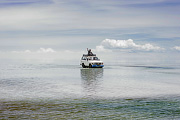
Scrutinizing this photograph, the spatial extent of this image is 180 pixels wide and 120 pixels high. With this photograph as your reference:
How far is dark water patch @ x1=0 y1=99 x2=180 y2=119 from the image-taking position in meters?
11.2

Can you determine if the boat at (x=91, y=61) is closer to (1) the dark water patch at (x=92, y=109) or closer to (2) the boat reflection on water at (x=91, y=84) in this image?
(2) the boat reflection on water at (x=91, y=84)

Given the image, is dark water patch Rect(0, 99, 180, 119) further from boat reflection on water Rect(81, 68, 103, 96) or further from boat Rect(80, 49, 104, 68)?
boat Rect(80, 49, 104, 68)

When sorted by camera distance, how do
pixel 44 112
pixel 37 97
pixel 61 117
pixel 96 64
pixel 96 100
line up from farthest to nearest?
pixel 96 64 < pixel 37 97 < pixel 96 100 < pixel 44 112 < pixel 61 117

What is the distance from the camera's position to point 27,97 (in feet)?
53.0

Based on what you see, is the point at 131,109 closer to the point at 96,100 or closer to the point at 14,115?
the point at 96,100

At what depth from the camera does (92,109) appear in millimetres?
12492

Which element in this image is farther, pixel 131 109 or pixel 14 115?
pixel 131 109

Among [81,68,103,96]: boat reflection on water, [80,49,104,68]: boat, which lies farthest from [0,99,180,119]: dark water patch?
[80,49,104,68]: boat

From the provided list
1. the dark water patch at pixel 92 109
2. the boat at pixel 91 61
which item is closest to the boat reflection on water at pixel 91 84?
the dark water patch at pixel 92 109

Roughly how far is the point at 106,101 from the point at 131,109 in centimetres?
239

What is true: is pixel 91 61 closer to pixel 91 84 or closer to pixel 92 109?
pixel 91 84

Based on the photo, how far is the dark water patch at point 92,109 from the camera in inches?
439

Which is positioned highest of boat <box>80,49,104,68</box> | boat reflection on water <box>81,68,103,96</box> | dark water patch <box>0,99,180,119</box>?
boat <box>80,49,104,68</box>

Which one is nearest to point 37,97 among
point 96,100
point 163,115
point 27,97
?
point 27,97
